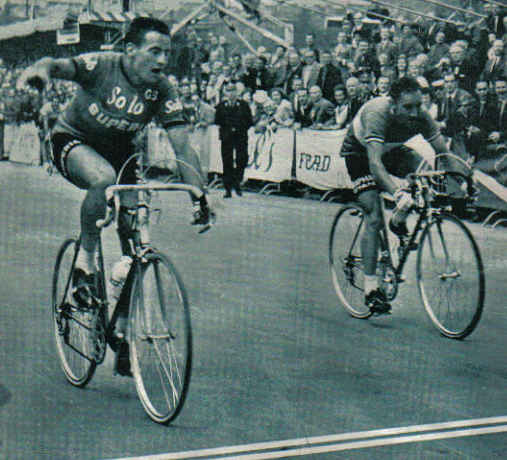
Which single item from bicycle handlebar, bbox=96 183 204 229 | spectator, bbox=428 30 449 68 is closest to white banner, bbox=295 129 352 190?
spectator, bbox=428 30 449 68

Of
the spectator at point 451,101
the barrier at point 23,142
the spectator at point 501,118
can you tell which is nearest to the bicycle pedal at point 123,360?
the spectator at point 501,118

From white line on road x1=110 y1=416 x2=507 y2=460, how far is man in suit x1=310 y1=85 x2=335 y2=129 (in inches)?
368

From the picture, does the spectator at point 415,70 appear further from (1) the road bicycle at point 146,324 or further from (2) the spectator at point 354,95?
(1) the road bicycle at point 146,324

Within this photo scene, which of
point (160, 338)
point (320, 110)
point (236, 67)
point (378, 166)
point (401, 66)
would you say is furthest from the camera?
point (236, 67)

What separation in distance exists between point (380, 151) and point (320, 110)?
7723mm

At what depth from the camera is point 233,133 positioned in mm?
14422

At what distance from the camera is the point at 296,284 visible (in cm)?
721

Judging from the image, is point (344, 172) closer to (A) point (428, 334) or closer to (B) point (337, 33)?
(B) point (337, 33)

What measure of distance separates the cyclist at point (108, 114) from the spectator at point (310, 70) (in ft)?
30.7

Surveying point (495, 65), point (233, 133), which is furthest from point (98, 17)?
point (233, 133)

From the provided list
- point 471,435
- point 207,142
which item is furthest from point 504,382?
point 207,142

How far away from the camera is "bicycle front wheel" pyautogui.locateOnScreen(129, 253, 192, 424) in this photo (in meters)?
3.77

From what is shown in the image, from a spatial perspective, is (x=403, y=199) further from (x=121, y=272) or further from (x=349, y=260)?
(x=121, y=272)

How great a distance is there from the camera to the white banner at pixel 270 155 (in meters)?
14.0
